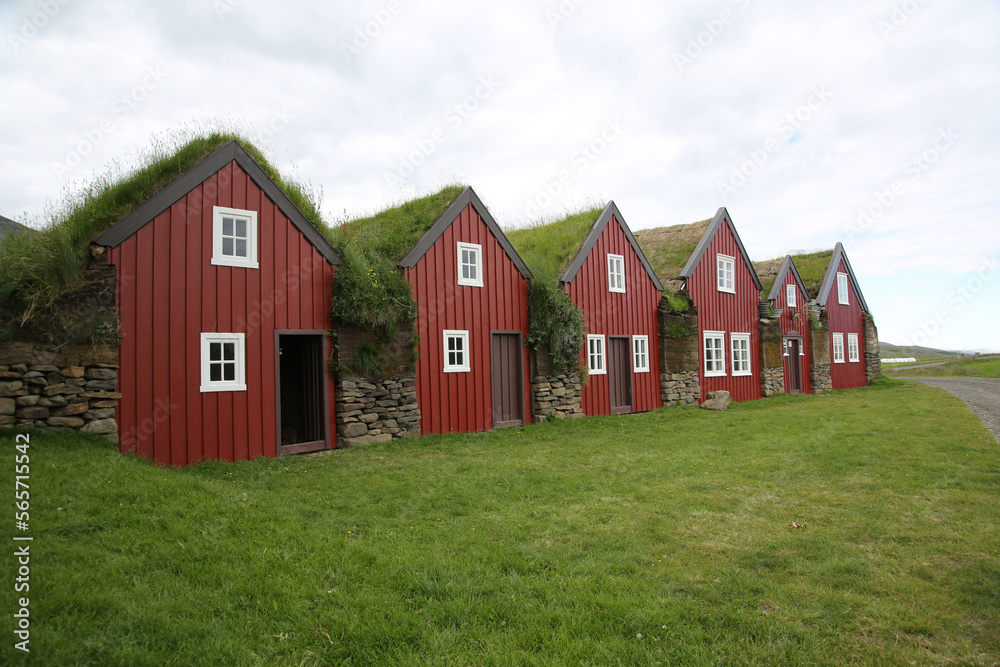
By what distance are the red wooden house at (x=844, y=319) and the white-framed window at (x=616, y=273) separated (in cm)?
1454

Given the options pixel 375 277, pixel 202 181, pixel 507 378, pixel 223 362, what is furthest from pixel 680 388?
pixel 202 181

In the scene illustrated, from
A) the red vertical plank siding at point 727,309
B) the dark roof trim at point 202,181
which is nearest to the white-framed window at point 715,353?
the red vertical plank siding at point 727,309

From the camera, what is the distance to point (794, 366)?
1044 inches

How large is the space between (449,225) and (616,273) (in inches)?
261

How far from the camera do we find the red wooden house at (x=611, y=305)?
1727 cm

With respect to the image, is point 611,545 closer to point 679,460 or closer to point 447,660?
point 447,660

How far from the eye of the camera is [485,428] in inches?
570

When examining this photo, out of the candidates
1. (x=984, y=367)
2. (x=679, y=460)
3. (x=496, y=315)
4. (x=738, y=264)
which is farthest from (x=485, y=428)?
(x=984, y=367)

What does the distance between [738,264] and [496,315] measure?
519 inches

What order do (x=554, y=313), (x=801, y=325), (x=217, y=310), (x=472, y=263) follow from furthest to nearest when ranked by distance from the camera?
(x=801, y=325)
(x=554, y=313)
(x=472, y=263)
(x=217, y=310)

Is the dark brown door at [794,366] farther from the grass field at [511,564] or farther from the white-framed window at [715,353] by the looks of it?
the grass field at [511,564]

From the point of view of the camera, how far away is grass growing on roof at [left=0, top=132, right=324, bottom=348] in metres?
8.47

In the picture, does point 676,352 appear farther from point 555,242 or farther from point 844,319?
point 844,319

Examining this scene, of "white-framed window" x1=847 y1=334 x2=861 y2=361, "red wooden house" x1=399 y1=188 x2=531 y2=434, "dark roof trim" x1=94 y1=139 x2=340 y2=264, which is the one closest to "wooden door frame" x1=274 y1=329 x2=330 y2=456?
"dark roof trim" x1=94 y1=139 x2=340 y2=264
